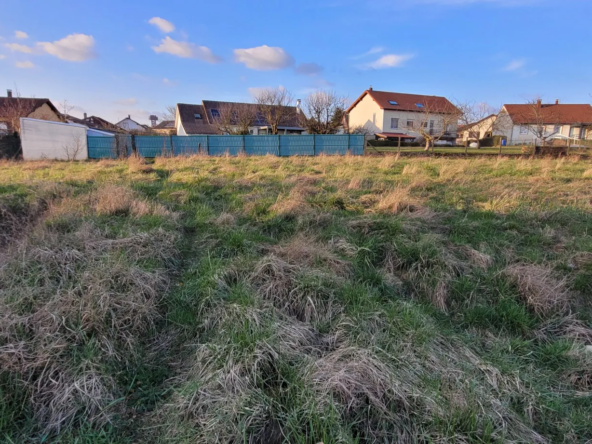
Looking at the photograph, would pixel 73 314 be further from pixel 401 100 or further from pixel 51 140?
pixel 401 100

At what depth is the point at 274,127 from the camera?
33375 mm

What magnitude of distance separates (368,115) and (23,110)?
36.1m

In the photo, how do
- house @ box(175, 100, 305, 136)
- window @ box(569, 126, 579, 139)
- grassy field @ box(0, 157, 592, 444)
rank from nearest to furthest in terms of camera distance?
grassy field @ box(0, 157, 592, 444), house @ box(175, 100, 305, 136), window @ box(569, 126, 579, 139)

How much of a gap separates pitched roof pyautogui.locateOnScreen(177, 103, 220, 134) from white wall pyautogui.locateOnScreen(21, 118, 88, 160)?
67.8ft

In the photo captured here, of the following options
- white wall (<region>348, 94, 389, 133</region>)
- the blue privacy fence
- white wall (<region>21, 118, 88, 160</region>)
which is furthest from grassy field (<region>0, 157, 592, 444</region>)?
white wall (<region>348, 94, 389, 133</region>)

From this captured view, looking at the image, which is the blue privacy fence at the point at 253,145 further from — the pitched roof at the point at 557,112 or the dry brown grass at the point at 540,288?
the pitched roof at the point at 557,112

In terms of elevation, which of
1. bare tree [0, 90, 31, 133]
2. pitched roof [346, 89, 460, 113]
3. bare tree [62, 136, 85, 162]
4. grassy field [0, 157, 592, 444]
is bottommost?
grassy field [0, 157, 592, 444]

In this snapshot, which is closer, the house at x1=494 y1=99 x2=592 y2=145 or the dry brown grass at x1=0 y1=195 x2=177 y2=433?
the dry brown grass at x1=0 y1=195 x2=177 y2=433

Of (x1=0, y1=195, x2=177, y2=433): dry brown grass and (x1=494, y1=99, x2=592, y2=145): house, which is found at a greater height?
(x1=494, y1=99, x2=592, y2=145): house

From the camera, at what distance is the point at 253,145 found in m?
20.5

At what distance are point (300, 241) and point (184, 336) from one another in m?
1.90

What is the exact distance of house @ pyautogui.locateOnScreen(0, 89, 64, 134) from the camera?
27.2 m

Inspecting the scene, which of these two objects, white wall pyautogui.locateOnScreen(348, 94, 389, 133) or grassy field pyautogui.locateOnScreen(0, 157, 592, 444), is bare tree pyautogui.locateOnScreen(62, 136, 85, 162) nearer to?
grassy field pyautogui.locateOnScreen(0, 157, 592, 444)

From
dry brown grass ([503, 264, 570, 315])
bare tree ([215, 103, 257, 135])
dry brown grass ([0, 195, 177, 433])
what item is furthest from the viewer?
bare tree ([215, 103, 257, 135])
